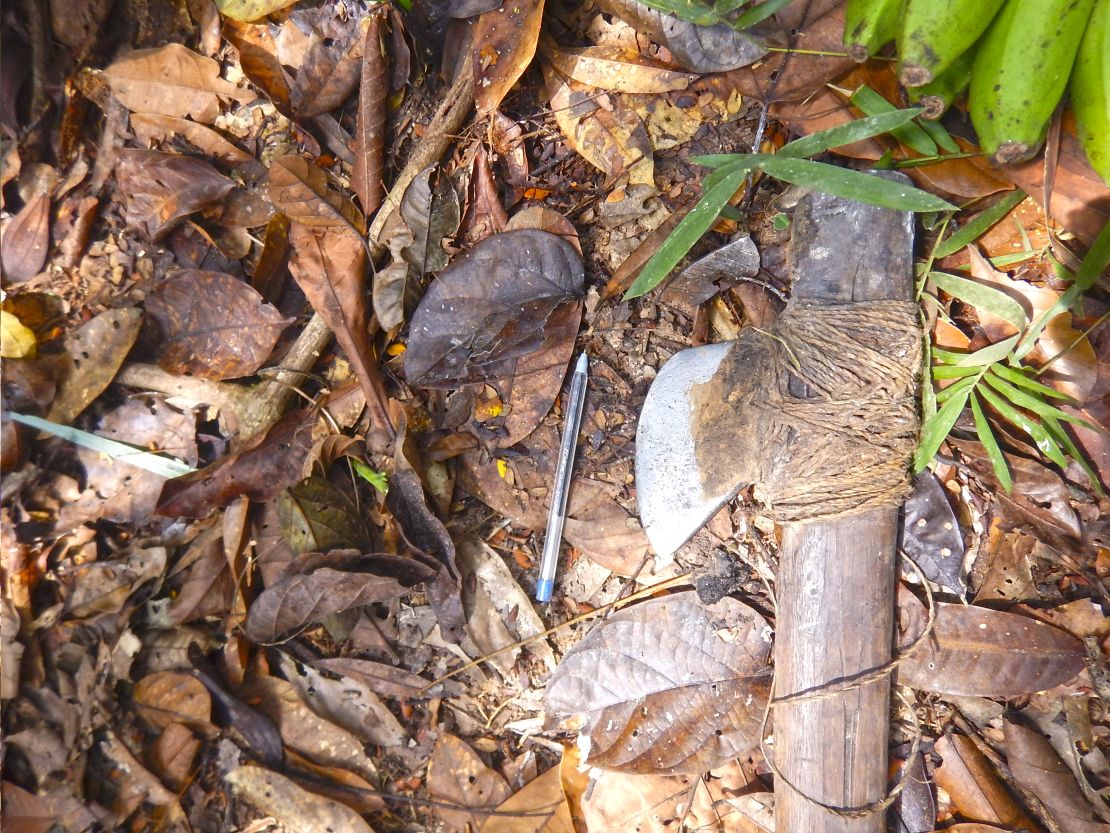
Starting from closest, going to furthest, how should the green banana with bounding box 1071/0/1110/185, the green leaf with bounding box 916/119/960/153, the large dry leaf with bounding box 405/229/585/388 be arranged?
the green banana with bounding box 1071/0/1110/185
the green leaf with bounding box 916/119/960/153
the large dry leaf with bounding box 405/229/585/388

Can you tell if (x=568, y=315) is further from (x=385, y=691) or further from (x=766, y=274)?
(x=385, y=691)

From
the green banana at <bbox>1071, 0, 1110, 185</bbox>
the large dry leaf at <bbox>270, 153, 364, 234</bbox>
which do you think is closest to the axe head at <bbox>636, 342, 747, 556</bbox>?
the green banana at <bbox>1071, 0, 1110, 185</bbox>

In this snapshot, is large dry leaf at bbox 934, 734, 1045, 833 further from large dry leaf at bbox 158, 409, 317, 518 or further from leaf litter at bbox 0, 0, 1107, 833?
large dry leaf at bbox 158, 409, 317, 518

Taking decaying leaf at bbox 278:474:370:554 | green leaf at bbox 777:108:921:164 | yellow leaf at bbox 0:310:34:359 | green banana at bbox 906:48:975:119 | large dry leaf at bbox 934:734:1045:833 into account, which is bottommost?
large dry leaf at bbox 934:734:1045:833

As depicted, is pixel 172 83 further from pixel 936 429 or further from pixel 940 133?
pixel 936 429

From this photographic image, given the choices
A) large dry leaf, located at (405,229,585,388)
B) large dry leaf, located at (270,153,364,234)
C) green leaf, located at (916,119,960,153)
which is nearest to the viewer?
green leaf, located at (916,119,960,153)

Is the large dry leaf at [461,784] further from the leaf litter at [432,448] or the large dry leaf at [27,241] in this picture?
the large dry leaf at [27,241]

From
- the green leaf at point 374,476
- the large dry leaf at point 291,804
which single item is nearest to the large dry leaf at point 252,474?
the green leaf at point 374,476
